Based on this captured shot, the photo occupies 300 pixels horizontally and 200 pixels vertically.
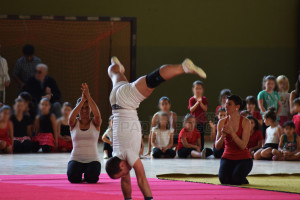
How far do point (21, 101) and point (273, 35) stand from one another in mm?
7846

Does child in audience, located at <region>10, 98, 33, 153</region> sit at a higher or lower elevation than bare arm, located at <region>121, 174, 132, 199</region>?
higher

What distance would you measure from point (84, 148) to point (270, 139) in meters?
3.95

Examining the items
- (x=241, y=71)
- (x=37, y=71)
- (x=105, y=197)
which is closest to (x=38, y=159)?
(x=37, y=71)

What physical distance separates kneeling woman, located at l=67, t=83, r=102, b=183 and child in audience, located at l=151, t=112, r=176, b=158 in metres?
3.28

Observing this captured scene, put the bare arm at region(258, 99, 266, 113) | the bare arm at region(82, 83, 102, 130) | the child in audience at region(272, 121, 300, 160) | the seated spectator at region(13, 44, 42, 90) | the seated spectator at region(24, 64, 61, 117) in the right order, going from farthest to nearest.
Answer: the seated spectator at region(13, 44, 42, 90) → the bare arm at region(258, 99, 266, 113) → the child in audience at region(272, 121, 300, 160) → the seated spectator at region(24, 64, 61, 117) → the bare arm at region(82, 83, 102, 130)

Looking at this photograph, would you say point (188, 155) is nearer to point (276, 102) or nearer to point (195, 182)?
point (276, 102)

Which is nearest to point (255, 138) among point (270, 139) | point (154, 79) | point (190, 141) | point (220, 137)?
point (270, 139)

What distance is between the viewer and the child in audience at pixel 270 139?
797 cm

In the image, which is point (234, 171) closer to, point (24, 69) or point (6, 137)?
point (6, 137)

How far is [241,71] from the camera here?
12758 mm

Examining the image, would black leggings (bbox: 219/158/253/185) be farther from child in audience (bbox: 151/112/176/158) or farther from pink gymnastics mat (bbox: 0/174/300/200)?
child in audience (bbox: 151/112/176/158)

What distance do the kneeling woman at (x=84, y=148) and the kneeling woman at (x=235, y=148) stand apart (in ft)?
4.02

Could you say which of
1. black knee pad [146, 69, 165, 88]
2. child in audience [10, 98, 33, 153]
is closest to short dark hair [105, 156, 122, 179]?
black knee pad [146, 69, 165, 88]

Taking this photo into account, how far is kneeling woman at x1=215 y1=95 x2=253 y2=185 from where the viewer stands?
491 cm
